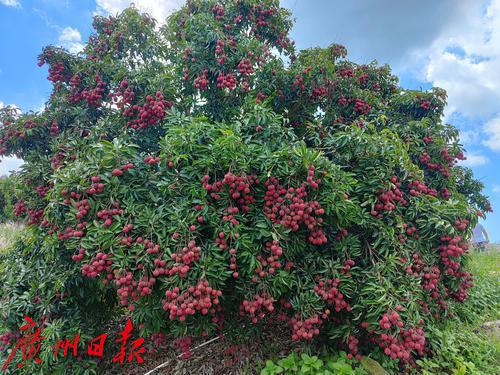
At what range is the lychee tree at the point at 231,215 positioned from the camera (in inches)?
97.3

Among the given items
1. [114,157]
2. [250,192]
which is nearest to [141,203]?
[114,157]

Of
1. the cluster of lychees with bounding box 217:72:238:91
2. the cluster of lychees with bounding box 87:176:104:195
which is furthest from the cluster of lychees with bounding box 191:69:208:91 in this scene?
the cluster of lychees with bounding box 87:176:104:195

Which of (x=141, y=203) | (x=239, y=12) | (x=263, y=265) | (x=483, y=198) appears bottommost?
(x=263, y=265)

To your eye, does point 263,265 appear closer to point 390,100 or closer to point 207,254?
point 207,254

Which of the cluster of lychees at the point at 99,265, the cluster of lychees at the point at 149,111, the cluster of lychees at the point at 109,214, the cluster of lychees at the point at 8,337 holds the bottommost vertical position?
the cluster of lychees at the point at 8,337

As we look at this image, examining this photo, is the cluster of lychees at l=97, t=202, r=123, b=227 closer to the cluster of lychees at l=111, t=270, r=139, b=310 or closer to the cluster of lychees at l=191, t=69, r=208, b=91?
the cluster of lychees at l=111, t=270, r=139, b=310

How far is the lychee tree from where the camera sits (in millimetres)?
2473

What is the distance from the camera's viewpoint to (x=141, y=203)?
271 cm

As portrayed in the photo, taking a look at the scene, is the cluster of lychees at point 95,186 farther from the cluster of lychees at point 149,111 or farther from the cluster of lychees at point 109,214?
the cluster of lychees at point 149,111

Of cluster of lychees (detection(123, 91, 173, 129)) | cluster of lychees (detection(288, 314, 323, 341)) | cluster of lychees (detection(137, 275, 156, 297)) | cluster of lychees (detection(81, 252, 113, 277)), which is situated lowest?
cluster of lychees (detection(288, 314, 323, 341))

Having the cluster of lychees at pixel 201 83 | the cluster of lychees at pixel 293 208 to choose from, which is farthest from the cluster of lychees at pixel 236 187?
the cluster of lychees at pixel 201 83

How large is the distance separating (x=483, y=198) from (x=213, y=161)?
21.5 feet

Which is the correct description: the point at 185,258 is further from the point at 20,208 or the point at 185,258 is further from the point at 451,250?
the point at 20,208

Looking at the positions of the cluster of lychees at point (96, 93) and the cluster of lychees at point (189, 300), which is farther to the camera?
the cluster of lychees at point (96, 93)
